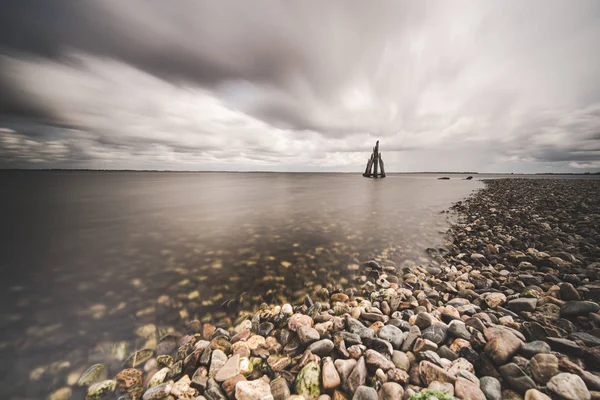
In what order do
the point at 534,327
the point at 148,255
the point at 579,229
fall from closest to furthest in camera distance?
the point at 534,327 < the point at 148,255 < the point at 579,229

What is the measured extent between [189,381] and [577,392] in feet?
13.8

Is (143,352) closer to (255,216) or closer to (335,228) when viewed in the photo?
(335,228)

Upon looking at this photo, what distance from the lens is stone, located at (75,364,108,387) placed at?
277 centimetres

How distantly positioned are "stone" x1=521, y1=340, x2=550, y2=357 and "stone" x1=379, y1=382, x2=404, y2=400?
176cm

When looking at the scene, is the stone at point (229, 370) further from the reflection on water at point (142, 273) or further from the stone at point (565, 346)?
the stone at point (565, 346)

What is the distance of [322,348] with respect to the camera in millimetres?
2914

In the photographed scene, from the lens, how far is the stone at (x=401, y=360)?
2635mm

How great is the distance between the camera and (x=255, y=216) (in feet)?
41.9

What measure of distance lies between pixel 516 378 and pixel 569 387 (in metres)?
0.40

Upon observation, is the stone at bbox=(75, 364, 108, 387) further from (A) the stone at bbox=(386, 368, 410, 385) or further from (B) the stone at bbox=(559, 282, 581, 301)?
(B) the stone at bbox=(559, 282, 581, 301)

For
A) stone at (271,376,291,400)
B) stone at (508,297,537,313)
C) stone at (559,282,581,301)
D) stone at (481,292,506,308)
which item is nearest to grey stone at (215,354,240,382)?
stone at (271,376,291,400)

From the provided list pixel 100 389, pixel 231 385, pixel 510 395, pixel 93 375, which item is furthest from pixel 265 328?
pixel 510 395

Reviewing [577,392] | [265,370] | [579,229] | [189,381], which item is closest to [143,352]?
[189,381]

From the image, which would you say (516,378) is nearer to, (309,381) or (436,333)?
(436,333)
